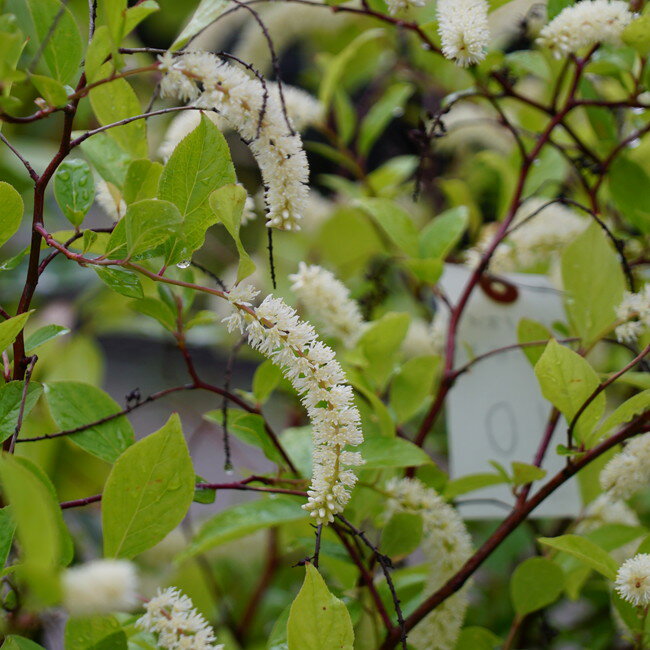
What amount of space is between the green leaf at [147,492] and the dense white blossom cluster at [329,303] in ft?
0.67

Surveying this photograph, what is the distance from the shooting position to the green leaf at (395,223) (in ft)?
1.87

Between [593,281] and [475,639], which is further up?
[593,281]

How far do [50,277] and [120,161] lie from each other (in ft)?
2.03

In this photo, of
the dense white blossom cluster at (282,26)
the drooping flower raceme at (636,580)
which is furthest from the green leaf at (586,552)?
the dense white blossom cluster at (282,26)

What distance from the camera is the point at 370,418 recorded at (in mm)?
523

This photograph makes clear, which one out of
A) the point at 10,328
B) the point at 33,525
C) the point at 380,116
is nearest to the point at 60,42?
the point at 10,328

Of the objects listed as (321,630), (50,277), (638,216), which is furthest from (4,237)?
(50,277)

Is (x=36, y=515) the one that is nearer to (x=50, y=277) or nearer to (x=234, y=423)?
(x=234, y=423)

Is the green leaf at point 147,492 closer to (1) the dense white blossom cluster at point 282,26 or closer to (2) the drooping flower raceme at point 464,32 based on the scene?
(2) the drooping flower raceme at point 464,32

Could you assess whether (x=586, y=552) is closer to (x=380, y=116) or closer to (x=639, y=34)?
(x=639, y=34)

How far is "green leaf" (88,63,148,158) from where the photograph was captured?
0.42 meters

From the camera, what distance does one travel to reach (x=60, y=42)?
357 millimetres

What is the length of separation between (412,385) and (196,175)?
0.80 ft

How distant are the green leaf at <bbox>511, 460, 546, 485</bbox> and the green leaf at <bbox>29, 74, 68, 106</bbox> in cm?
32
